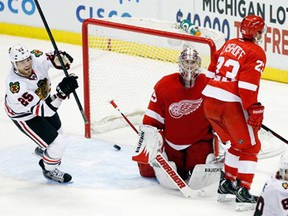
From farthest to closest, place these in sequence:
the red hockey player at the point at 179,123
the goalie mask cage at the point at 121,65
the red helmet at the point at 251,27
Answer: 1. the goalie mask cage at the point at 121,65
2. the red hockey player at the point at 179,123
3. the red helmet at the point at 251,27

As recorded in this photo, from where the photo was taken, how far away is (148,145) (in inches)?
226

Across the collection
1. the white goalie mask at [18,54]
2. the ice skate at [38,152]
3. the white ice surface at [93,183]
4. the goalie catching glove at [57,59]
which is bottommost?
the white ice surface at [93,183]

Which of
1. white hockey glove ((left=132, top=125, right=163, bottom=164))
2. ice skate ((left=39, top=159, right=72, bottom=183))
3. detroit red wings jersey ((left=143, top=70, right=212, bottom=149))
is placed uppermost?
detroit red wings jersey ((left=143, top=70, right=212, bottom=149))

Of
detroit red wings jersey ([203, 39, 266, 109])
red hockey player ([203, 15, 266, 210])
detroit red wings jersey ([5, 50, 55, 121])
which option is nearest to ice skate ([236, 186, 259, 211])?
red hockey player ([203, 15, 266, 210])

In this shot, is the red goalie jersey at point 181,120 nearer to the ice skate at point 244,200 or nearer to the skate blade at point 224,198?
the skate blade at point 224,198

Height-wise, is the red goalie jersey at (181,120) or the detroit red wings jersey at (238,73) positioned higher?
the detroit red wings jersey at (238,73)

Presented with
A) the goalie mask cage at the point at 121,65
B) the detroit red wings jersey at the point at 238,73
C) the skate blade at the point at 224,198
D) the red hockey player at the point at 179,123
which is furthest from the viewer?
the goalie mask cage at the point at 121,65

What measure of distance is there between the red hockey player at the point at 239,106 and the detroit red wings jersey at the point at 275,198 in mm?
1037

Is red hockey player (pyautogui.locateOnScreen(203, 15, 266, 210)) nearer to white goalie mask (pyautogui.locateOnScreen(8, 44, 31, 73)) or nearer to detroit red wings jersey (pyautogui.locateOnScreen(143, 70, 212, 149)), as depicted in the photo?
detroit red wings jersey (pyautogui.locateOnScreen(143, 70, 212, 149))

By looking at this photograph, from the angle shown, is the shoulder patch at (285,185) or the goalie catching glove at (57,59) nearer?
the shoulder patch at (285,185)

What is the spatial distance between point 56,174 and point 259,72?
137cm

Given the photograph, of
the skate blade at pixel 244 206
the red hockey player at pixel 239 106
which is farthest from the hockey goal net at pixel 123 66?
the skate blade at pixel 244 206

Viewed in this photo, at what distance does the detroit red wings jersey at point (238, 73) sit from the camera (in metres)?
5.40

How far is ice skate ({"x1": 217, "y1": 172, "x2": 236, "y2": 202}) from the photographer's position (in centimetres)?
559
